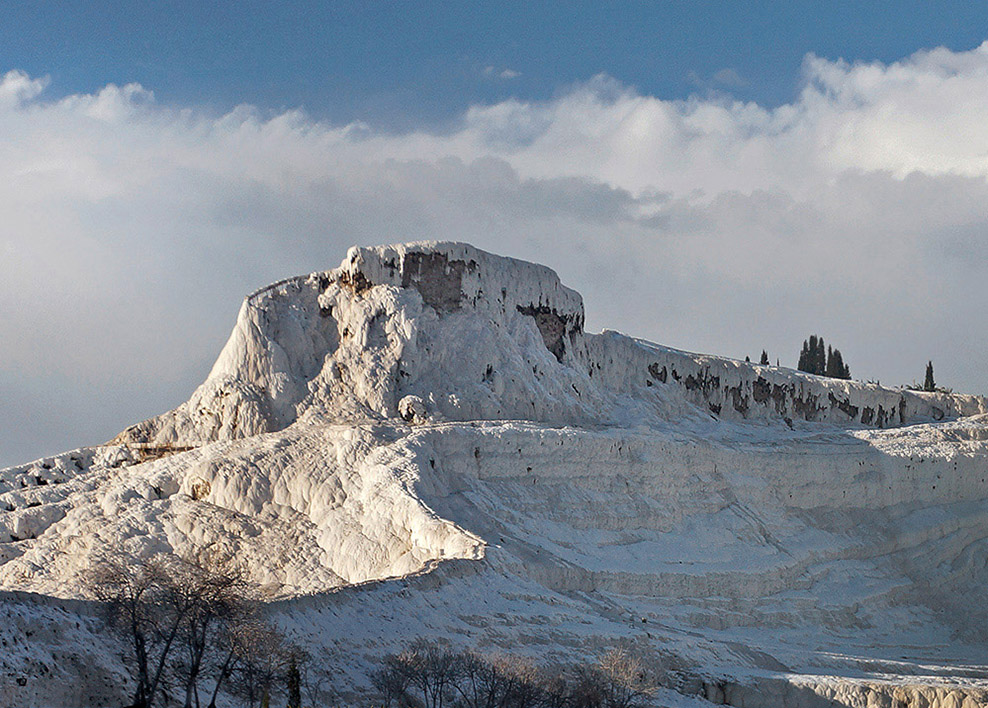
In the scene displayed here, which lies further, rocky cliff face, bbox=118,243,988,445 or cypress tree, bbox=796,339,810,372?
cypress tree, bbox=796,339,810,372

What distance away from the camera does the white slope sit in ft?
146

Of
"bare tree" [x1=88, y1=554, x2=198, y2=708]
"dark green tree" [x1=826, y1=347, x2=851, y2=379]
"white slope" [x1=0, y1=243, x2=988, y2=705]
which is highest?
"dark green tree" [x1=826, y1=347, x2=851, y2=379]

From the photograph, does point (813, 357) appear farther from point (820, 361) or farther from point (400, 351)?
point (400, 351)

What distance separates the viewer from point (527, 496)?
173 ft

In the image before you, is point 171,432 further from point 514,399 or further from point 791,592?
point 791,592

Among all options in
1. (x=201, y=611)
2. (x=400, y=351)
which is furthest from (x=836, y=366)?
(x=201, y=611)

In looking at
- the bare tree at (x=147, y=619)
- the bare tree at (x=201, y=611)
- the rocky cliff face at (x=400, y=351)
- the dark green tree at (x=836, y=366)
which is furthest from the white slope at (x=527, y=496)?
the dark green tree at (x=836, y=366)

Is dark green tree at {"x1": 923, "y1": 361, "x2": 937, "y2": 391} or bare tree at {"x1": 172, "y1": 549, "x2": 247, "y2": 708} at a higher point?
dark green tree at {"x1": 923, "y1": 361, "x2": 937, "y2": 391}

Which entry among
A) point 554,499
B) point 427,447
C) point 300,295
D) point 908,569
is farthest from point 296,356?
point 908,569

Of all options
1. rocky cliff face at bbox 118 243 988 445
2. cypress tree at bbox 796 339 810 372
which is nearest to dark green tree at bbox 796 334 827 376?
cypress tree at bbox 796 339 810 372

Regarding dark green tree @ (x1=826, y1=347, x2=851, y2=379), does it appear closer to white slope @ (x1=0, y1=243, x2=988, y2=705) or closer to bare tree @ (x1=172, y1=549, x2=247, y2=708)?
white slope @ (x1=0, y1=243, x2=988, y2=705)

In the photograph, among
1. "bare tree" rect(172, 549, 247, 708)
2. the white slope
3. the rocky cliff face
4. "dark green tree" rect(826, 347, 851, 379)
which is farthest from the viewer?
"dark green tree" rect(826, 347, 851, 379)

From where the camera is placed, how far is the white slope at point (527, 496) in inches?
1754

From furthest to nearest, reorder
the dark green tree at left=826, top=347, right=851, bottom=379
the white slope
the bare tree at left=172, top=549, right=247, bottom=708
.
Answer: the dark green tree at left=826, top=347, right=851, bottom=379 → the white slope → the bare tree at left=172, top=549, right=247, bottom=708
